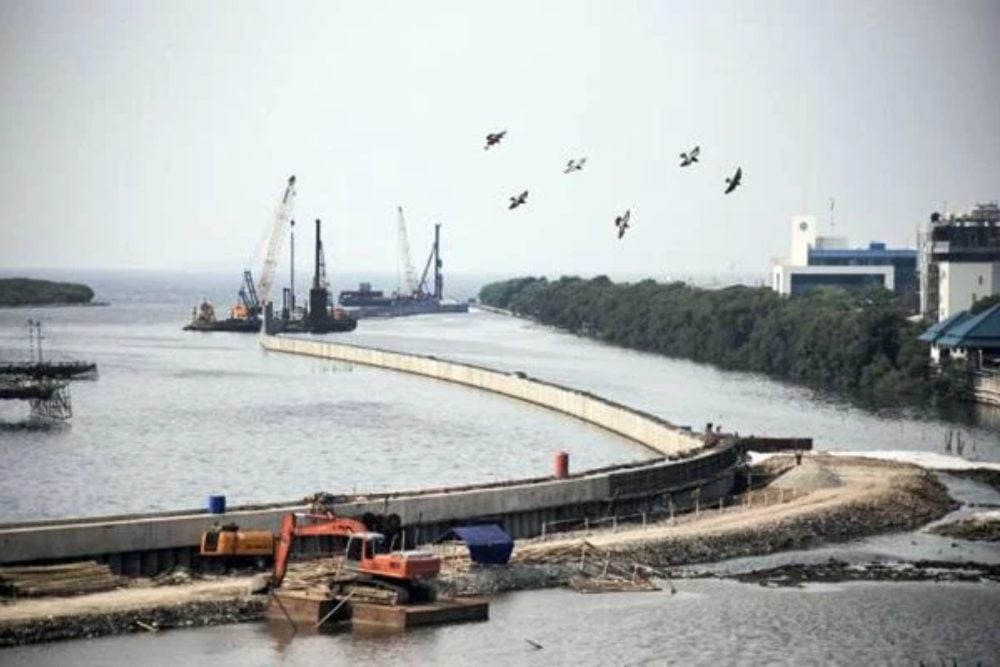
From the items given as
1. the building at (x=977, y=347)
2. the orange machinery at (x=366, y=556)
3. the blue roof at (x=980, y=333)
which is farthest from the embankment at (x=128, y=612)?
→ the blue roof at (x=980, y=333)

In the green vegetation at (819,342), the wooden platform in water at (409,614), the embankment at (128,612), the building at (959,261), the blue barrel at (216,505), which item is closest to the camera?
the embankment at (128,612)

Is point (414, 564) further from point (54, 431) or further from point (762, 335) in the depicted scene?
point (762, 335)

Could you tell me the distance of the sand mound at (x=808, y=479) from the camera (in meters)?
76.7

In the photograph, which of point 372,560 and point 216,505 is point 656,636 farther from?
point 216,505

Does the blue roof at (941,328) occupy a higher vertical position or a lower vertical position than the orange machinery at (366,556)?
higher

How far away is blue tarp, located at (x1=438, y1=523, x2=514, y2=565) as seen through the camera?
5588 centimetres

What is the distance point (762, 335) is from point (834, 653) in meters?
121

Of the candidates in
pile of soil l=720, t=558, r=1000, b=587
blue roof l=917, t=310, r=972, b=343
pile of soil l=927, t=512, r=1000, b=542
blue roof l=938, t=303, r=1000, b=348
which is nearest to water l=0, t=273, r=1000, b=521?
blue roof l=917, t=310, r=972, b=343

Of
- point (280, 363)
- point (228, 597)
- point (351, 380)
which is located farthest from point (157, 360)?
point (228, 597)

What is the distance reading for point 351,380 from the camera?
497 ft

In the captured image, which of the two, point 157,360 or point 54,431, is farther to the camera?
point 157,360

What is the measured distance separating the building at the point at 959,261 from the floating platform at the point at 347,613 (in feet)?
349

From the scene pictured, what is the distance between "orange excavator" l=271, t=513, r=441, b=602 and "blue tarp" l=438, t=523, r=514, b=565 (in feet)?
→ 11.6

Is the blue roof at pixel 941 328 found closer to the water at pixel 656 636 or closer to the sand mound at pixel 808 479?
the sand mound at pixel 808 479
